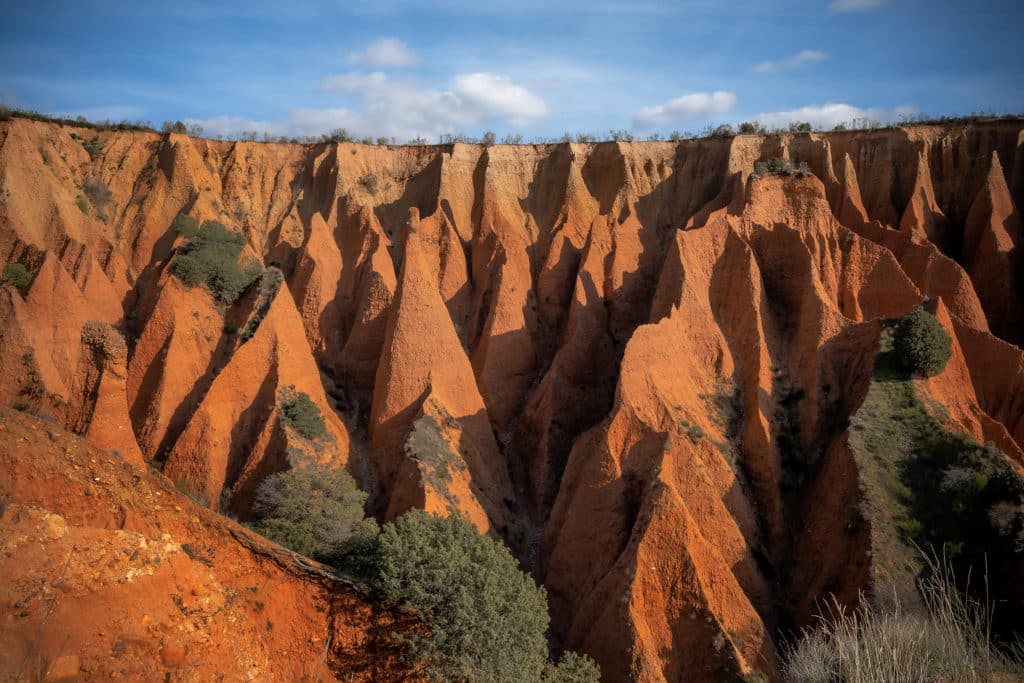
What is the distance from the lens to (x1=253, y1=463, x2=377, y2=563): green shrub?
13688 mm

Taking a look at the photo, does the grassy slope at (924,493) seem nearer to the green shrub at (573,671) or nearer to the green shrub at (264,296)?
the green shrub at (573,671)

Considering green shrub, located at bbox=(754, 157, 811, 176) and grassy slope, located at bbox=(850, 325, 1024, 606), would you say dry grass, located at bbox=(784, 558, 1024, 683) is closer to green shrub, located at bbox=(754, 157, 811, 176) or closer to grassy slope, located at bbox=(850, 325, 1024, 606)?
grassy slope, located at bbox=(850, 325, 1024, 606)

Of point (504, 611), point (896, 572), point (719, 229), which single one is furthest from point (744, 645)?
point (719, 229)

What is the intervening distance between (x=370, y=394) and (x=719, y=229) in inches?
448

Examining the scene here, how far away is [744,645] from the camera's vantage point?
11.8m

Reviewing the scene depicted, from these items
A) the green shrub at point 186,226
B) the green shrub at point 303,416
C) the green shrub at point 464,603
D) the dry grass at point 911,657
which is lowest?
the green shrub at point 464,603

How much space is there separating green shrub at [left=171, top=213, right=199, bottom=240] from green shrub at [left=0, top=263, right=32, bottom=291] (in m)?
4.89

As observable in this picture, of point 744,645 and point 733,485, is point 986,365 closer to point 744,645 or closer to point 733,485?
point 733,485

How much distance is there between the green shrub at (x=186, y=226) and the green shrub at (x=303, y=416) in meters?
9.53

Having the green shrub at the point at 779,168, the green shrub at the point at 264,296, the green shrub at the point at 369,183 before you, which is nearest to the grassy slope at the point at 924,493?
the green shrub at the point at 779,168

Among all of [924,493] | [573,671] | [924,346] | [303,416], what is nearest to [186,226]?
[303,416]

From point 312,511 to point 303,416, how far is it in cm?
321

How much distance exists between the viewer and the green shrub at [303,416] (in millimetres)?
16906

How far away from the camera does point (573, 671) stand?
10859 millimetres
